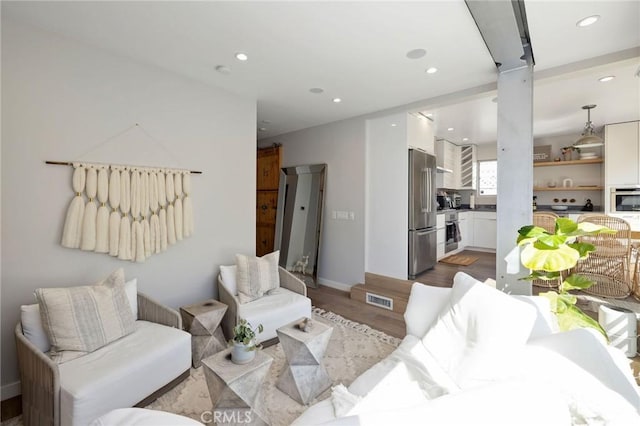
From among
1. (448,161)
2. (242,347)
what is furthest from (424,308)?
(448,161)

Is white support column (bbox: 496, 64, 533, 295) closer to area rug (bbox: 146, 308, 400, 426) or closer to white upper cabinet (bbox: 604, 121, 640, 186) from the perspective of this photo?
area rug (bbox: 146, 308, 400, 426)

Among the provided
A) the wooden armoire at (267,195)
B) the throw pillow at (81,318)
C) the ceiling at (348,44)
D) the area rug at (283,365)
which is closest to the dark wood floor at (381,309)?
the area rug at (283,365)

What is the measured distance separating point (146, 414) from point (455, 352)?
5.37ft

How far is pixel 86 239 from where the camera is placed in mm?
2279

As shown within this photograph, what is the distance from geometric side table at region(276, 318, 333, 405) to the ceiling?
2242 millimetres

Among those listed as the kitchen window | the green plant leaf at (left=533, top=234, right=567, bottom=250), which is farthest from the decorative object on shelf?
the green plant leaf at (left=533, top=234, right=567, bottom=250)

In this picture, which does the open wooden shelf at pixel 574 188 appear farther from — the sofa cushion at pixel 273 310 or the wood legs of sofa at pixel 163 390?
the wood legs of sofa at pixel 163 390

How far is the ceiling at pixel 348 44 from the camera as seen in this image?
6.32 ft

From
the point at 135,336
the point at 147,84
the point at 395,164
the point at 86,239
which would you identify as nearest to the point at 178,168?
the point at 147,84

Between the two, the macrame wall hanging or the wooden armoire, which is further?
the wooden armoire

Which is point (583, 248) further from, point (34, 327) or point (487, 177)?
point (487, 177)

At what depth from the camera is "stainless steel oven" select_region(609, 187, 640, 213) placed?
4672 millimetres

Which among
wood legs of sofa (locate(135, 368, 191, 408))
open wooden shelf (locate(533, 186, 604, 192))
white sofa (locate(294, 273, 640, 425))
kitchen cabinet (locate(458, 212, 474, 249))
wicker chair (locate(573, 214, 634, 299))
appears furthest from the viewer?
kitchen cabinet (locate(458, 212, 474, 249))

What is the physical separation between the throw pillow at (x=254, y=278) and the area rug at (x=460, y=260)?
12.0ft
